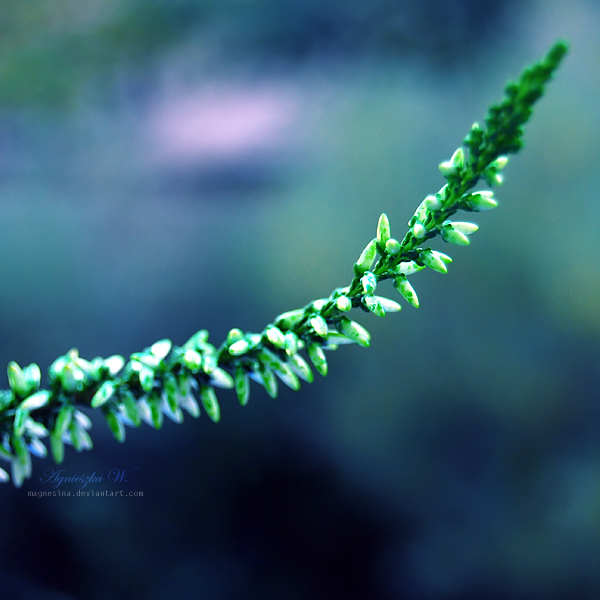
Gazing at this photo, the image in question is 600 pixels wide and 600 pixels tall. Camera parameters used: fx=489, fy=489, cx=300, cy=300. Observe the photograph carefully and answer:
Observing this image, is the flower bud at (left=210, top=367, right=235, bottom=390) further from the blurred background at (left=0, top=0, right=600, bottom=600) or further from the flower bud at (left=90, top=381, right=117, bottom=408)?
the blurred background at (left=0, top=0, right=600, bottom=600)

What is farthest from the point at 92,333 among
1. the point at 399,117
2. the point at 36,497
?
the point at 399,117

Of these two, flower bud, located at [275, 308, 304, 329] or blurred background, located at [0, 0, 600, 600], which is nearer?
flower bud, located at [275, 308, 304, 329]

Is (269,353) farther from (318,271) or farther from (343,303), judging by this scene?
(318,271)

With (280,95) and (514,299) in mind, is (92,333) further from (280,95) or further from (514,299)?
(514,299)

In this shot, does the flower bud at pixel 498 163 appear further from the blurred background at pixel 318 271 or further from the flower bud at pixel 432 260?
the blurred background at pixel 318 271

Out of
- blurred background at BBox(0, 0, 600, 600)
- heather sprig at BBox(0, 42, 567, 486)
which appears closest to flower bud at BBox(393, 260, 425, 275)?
heather sprig at BBox(0, 42, 567, 486)

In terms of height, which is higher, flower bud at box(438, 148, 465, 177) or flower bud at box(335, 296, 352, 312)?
flower bud at box(438, 148, 465, 177)

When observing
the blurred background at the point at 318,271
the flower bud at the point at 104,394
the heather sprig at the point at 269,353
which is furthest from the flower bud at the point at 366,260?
the blurred background at the point at 318,271
